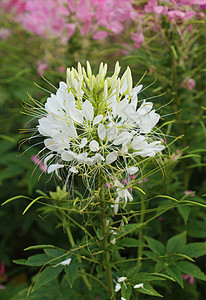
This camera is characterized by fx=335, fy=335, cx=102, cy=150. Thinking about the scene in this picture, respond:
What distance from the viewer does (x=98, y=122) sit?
0.69 m

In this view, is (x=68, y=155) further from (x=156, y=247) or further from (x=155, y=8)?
(x=155, y=8)

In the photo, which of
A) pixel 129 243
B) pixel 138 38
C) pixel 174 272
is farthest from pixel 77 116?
pixel 138 38

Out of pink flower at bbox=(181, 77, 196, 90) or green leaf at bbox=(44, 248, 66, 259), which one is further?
pink flower at bbox=(181, 77, 196, 90)

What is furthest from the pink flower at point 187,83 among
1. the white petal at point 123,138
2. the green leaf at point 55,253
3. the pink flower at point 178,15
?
the green leaf at point 55,253

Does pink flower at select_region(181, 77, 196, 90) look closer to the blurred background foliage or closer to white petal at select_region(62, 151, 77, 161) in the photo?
the blurred background foliage

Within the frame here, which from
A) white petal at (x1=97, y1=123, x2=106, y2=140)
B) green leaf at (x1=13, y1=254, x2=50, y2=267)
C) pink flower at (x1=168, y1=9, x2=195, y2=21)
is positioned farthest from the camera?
pink flower at (x1=168, y1=9, x2=195, y2=21)

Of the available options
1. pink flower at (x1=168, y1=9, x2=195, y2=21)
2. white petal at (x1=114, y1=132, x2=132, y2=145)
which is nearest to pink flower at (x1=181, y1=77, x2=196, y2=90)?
pink flower at (x1=168, y1=9, x2=195, y2=21)

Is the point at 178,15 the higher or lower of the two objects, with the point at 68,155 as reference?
higher

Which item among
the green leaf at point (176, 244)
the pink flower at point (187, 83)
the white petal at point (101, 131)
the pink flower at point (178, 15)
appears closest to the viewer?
the white petal at point (101, 131)

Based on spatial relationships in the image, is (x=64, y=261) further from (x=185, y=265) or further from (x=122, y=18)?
(x=122, y=18)

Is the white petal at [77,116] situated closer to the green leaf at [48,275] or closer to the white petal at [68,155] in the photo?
the white petal at [68,155]

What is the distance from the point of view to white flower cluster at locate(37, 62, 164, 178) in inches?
27.0

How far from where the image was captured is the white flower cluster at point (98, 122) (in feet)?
2.25

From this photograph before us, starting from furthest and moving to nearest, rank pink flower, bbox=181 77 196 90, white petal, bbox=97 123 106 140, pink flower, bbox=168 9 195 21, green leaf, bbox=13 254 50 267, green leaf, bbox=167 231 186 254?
1. pink flower, bbox=181 77 196 90
2. pink flower, bbox=168 9 195 21
3. green leaf, bbox=167 231 186 254
4. green leaf, bbox=13 254 50 267
5. white petal, bbox=97 123 106 140
